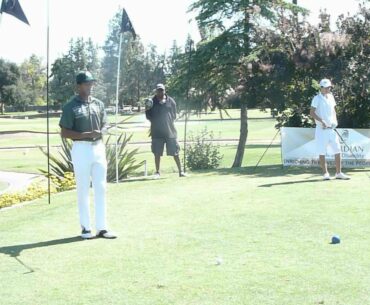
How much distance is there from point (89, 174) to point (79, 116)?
2.35ft

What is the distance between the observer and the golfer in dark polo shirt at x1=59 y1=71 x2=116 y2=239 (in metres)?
7.65

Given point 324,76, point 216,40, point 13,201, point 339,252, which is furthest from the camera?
point 216,40

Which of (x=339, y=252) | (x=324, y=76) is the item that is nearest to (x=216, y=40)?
(x=324, y=76)

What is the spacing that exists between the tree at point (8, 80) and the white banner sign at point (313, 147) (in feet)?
292

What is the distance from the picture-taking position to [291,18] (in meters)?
16.8

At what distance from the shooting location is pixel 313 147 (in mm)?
14680

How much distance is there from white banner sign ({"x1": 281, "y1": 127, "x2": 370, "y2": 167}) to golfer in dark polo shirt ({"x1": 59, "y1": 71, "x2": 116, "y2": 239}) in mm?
7647

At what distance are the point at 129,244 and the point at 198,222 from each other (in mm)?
1427

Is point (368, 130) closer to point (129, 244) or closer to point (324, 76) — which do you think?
point (324, 76)

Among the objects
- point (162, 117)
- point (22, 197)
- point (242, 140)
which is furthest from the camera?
point (242, 140)

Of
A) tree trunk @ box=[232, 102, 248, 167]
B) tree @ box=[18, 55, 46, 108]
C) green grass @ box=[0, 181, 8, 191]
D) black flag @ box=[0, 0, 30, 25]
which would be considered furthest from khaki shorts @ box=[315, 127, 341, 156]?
tree @ box=[18, 55, 46, 108]

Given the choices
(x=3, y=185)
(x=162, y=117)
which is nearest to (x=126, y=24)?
(x=162, y=117)

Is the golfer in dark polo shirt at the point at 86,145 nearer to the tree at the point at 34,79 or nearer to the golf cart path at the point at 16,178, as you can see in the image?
the golf cart path at the point at 16,178

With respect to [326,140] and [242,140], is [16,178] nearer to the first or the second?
[242,140]
